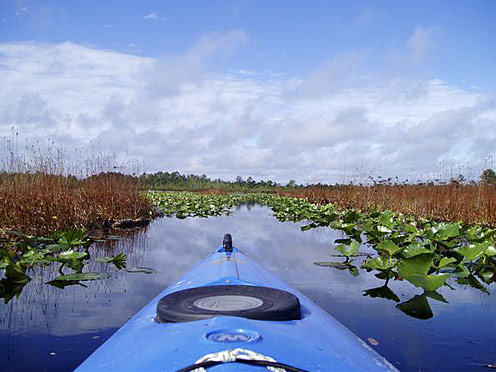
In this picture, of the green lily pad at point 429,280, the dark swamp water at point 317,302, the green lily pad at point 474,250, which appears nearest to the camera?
the dark swamp water at point 317,302

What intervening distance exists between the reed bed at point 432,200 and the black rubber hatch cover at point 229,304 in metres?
6.60

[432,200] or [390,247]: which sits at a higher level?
[432,200]

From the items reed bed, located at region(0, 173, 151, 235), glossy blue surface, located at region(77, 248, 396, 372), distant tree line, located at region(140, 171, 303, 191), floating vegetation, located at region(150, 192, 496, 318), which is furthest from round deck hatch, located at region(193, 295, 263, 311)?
distant tree line, located at region(140, 171, 303, 191)

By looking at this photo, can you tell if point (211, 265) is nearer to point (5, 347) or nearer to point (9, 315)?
point (5, 347)

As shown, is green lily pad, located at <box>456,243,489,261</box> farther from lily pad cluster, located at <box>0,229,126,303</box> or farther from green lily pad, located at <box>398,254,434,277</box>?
lily pad cluster, located at <box>0,229,126,303</box>

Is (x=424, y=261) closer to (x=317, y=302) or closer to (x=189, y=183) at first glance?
(x=317, y=302)

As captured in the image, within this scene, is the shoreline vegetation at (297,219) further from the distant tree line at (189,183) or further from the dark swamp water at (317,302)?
the distant tree line at (189,183)

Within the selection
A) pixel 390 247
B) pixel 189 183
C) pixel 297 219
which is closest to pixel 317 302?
pixel 390 247

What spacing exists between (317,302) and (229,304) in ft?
7.37

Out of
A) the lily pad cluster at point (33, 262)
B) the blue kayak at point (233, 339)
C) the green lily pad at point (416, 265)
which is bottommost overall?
the lily pad cluster at point (33, 262)

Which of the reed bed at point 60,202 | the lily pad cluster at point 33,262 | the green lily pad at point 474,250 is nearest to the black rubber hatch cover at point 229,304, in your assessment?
the lily pad cluster at point 33,262

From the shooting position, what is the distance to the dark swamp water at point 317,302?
105 inches

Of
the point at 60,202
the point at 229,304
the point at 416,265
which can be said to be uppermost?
the point at 60,202

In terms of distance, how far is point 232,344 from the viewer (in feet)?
4.27
